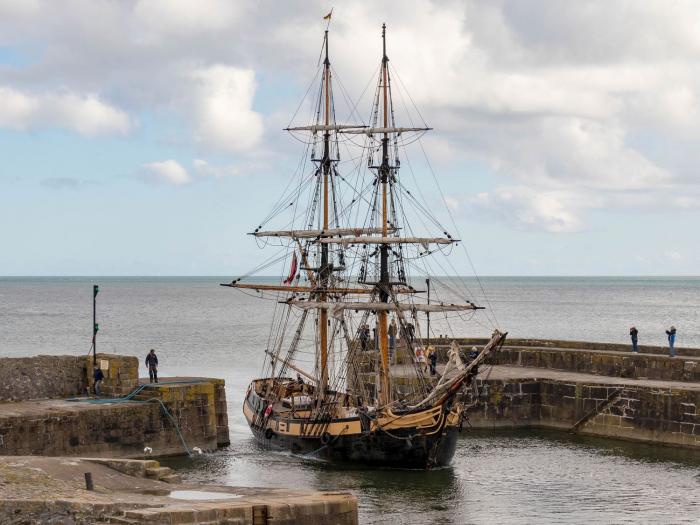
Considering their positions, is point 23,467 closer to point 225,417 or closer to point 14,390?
point 14,390

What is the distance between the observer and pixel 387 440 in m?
33.4

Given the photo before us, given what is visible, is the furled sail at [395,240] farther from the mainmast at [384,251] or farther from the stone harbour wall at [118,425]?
the stone harbour wall at [118,425]

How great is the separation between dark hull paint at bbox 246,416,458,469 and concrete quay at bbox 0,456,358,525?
38.8ft

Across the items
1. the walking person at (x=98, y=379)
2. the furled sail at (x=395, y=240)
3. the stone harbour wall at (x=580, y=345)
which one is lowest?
the walking person at (x=98, y=379)

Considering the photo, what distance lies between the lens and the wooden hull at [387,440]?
1305 inches

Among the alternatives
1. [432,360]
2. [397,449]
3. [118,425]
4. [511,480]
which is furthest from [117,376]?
[432,360]

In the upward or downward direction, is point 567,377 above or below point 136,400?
above

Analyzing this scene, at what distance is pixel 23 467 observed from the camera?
68.4 ft

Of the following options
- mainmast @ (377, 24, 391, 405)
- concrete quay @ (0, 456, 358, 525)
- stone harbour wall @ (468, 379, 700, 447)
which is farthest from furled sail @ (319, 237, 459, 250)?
concrete quay @ (0, 456, 358, 525)

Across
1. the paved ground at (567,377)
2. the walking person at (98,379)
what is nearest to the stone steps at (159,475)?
the walking person at (98,379)

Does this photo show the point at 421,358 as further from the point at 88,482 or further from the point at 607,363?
the point at 88,482

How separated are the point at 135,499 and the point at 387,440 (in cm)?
1464

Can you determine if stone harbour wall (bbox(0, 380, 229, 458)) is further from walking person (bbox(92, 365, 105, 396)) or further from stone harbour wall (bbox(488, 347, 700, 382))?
stone harbour wall (bbox(488, 347, 700, 382))

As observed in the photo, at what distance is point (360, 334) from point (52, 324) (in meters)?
78.5
